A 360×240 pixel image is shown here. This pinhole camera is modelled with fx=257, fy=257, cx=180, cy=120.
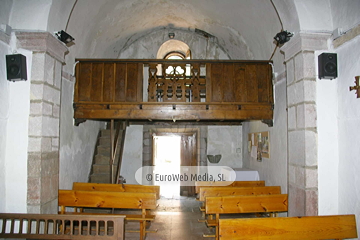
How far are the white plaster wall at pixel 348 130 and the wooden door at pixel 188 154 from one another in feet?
14.4

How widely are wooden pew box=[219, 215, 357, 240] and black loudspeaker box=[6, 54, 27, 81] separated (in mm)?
2812

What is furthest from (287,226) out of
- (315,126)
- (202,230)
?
(202,230)

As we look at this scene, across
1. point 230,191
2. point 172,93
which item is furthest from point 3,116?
point 230,191

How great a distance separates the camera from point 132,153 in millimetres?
6820

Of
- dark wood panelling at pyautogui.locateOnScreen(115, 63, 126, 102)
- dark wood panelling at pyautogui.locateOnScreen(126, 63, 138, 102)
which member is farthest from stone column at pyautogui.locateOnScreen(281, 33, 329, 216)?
dark wood panelling at pyautogui.locateOnScreen(115, 63, 126, 102)

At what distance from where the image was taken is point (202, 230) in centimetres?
428

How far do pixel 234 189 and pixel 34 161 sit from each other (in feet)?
9.41

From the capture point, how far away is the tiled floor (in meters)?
4.00

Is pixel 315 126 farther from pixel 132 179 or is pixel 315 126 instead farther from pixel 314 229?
pixel 132 179

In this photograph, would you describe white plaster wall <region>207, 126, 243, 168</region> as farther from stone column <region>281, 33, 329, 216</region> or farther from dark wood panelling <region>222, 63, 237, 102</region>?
stone column <region>281, 33, 329, 216</region>

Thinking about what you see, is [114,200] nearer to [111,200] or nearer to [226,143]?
[111,200]

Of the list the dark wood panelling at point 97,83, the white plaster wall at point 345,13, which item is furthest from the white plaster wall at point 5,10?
the white plaster wall at point 345,13

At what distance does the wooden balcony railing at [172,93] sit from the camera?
4297 millimetres

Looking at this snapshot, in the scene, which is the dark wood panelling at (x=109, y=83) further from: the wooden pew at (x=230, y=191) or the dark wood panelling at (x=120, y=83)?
the wooden pew at (x=230, y=191)
